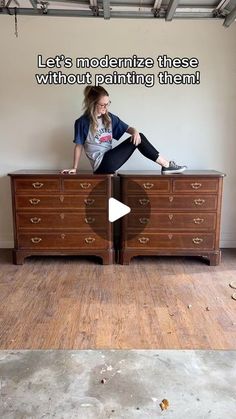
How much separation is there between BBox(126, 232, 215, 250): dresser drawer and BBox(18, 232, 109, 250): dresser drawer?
30cm

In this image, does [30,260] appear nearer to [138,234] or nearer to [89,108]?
[138,234]

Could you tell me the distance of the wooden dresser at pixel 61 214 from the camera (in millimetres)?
3396

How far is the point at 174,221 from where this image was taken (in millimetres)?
3467

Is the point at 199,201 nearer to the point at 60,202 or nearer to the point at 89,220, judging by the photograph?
the point at 89,220

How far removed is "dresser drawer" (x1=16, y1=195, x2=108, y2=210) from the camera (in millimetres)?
3426

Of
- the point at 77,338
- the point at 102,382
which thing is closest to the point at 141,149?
the point at 77,338

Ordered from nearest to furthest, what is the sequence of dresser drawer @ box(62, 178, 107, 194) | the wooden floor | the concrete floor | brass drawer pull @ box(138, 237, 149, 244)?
the concrete floor < the wooden floor < dresser drawer @ box(62, 178, 107, 194) < brass drawer pull @ box(138, 237, 149, 244)

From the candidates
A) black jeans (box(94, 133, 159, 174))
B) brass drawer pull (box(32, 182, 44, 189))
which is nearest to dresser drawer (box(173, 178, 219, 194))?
black jeans (box(94, 133, 159, 174))

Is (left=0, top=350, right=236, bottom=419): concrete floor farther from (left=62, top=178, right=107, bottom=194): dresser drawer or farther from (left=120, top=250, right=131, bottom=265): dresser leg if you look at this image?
(left=62, top=178, right=107, bottom=194): dresser drawer

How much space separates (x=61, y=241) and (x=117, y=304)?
108cm

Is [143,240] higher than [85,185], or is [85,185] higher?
[85,185]

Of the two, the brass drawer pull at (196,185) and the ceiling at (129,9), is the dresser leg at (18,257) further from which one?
the ceiling at (129,9)

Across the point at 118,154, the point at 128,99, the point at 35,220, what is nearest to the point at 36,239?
the point at 35,220

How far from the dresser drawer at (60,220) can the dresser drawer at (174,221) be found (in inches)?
12.1
